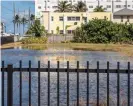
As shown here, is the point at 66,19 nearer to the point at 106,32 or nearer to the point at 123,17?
the point at 123,17

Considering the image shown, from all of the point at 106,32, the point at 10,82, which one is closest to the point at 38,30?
the point at 106,32

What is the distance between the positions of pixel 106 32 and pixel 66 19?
2218cm

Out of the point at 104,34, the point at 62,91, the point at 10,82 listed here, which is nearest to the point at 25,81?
the point at 62,91

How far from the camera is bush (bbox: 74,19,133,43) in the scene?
9100 centimetres

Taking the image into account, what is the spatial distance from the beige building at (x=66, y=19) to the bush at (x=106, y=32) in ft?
55.1

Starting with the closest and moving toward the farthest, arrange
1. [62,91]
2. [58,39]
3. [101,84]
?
[62,91], [101,84], [58,39]

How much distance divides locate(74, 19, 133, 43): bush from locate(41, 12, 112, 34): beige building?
16.8 meters

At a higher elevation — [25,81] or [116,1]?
[116,1]

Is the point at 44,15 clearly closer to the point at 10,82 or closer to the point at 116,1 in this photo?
the point at 116,1

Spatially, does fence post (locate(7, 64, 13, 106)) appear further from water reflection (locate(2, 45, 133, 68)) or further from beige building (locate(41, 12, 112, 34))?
beige building (locate(41, 12, 112, 34))

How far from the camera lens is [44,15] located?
11219cm

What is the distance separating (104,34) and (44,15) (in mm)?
24517

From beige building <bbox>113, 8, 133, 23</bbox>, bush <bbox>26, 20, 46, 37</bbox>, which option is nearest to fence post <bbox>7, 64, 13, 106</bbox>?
bush <bbox>26, 20, 46, 37</bbox>

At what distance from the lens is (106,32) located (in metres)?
91.4
